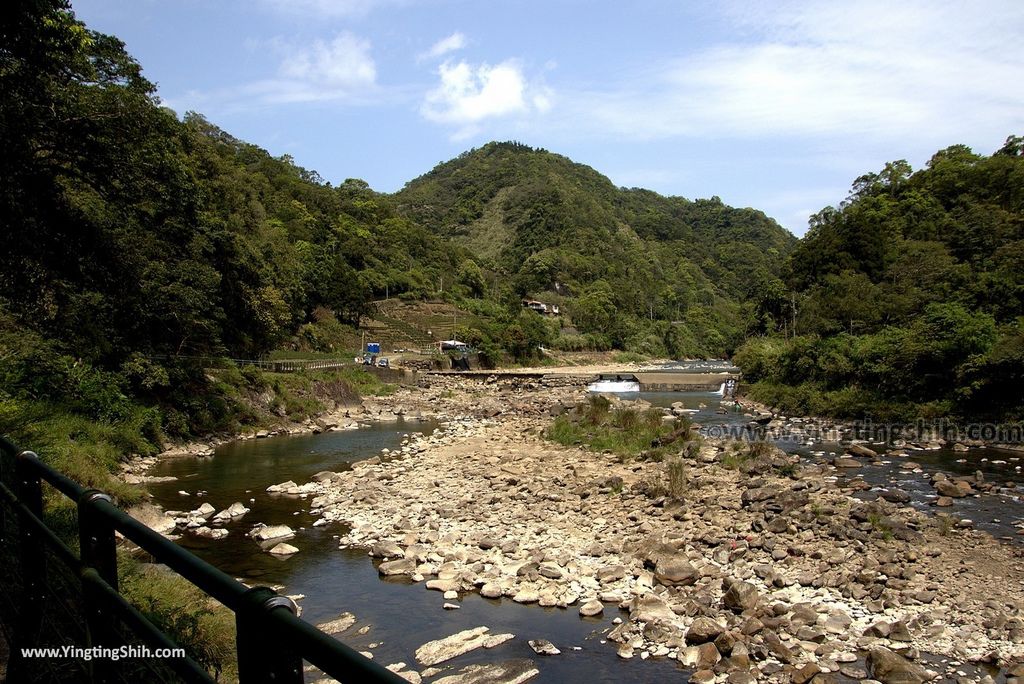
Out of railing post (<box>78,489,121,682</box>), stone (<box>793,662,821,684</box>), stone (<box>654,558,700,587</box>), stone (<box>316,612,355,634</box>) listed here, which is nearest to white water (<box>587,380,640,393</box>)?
stone (<box>654,558,700,587</box>)

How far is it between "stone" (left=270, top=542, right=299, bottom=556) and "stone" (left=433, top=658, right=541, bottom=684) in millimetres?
5556

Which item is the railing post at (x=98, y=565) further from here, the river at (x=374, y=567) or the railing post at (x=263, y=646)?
the river at (x=374, y=567)

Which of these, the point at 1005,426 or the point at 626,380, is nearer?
the point at 1005,426

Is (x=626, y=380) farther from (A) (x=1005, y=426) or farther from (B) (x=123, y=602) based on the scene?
(B) (x=123, y=602)

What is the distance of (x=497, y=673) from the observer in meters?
7.86

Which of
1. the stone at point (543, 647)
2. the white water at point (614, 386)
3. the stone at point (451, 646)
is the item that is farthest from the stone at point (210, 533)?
the white water at point (614, 386)

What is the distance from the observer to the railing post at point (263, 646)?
1483 mm

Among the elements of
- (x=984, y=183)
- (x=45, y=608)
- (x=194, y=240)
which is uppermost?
(x=984, y=183)

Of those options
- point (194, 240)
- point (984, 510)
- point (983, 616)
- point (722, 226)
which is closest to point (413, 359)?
point (194, 240)

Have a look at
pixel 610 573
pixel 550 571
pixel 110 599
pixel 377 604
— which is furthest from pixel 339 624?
pixel 110 599

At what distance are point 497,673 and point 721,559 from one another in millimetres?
5235

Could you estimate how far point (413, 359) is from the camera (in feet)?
185

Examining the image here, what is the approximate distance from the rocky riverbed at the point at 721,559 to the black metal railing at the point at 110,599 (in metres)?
6.99

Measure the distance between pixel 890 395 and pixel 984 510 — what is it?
55.6 ft
